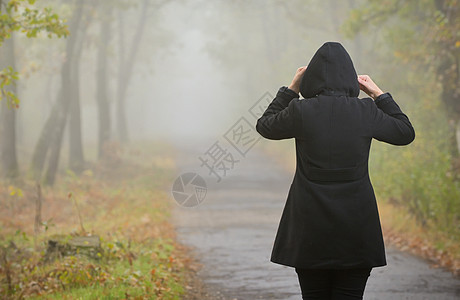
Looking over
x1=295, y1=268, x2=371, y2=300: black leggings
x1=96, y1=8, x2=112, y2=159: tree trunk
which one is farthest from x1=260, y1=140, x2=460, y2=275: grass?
x1=96, y1=8, x2=112, y2=159: tree trunk

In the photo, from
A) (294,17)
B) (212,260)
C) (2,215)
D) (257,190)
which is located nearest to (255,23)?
(294,17)

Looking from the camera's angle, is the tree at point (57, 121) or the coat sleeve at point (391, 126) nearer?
the coat sleeve at point (391, 126)

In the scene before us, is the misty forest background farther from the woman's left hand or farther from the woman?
the woman

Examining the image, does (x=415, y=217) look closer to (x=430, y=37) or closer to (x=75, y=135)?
(x=430, y=37)

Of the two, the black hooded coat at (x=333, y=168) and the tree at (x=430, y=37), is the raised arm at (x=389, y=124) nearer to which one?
the black hooded coat at (x=333, y=168)

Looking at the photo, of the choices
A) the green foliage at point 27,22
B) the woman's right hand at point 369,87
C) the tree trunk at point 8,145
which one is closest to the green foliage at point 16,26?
the green foliage at point 27,22

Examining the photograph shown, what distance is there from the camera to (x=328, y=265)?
3.79m

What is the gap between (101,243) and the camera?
29.8ft

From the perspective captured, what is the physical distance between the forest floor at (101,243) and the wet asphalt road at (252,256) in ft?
1.43

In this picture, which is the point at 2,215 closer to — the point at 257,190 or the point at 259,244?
the point at 259,244

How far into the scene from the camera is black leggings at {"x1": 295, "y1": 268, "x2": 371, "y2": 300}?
3852 millimetres

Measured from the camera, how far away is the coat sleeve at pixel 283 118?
12.6 ft

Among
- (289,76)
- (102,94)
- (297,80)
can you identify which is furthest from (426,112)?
(289,76)

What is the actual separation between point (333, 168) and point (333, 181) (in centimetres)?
8
